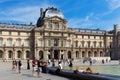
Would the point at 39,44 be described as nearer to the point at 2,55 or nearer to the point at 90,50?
the point at 2,55

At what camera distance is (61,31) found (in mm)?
87750

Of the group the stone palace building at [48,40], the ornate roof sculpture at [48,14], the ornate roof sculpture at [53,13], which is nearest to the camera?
the stone palace building at [48,40]

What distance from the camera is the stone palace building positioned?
267 ft

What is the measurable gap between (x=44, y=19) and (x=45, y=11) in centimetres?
415

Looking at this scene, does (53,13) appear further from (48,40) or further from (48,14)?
(48,40)

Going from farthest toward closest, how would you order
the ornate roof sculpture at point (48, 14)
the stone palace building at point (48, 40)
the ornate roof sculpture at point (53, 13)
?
1. the ornate roof sculpture at point (53, 13)
2. the ornate roof sculpture at point (48, 14)
3. the stone palace building at point (48, 40)

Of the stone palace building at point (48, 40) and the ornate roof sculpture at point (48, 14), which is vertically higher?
the ornate roof sculpture at point (48, 14)

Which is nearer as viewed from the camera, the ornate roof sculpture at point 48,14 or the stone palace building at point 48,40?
the stone palace building at point 48,40

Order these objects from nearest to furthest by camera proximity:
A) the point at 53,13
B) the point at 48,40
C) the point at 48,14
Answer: the point at 48,40 < the point at 48,14 < the point at 53,13

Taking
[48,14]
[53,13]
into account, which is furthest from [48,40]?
[53,13]

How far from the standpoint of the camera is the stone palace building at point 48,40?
81250mm

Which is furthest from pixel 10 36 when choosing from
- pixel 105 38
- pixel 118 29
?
pixel 118 29

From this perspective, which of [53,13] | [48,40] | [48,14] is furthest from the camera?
[53,13]

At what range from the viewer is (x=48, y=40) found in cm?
8562
